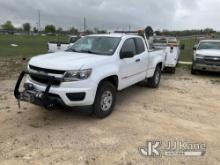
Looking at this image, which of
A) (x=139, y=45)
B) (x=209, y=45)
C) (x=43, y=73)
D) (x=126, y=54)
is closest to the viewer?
(x=43, y=73)

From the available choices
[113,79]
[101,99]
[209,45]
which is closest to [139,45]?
[113,79]

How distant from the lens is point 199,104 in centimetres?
718

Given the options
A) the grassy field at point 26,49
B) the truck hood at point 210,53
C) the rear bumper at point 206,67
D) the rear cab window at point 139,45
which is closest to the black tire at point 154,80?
the rear cab window at point 139,45

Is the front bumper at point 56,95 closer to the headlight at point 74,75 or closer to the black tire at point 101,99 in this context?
the headlight at point 74,75

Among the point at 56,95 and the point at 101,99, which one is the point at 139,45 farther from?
A: the point at 56,95

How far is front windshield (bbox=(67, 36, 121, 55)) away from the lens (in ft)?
20.6

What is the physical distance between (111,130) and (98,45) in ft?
7.44

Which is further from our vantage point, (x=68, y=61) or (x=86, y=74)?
(x=68, y=61)

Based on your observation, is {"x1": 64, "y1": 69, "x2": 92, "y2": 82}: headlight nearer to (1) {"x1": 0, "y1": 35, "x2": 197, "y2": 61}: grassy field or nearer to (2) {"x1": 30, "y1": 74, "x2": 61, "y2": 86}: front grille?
(2) {"x1": 30, "y1": 74, "x2": 61, "y2": 86}: front grille

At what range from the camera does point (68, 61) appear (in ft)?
17.4

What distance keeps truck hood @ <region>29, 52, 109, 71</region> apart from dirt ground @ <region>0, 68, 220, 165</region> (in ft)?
3.78

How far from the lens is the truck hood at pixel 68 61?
5.09 metres

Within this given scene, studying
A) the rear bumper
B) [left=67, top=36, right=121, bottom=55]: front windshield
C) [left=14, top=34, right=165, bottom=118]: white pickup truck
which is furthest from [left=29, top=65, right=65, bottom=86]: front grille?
the rear bumper

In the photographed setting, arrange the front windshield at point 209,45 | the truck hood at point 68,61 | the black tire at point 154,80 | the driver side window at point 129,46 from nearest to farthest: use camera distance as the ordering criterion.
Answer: the truck hood at point 68,61 < the driver side window at point 129,46 < the black tire at point 154,80 < the front windshield at point 209,45
